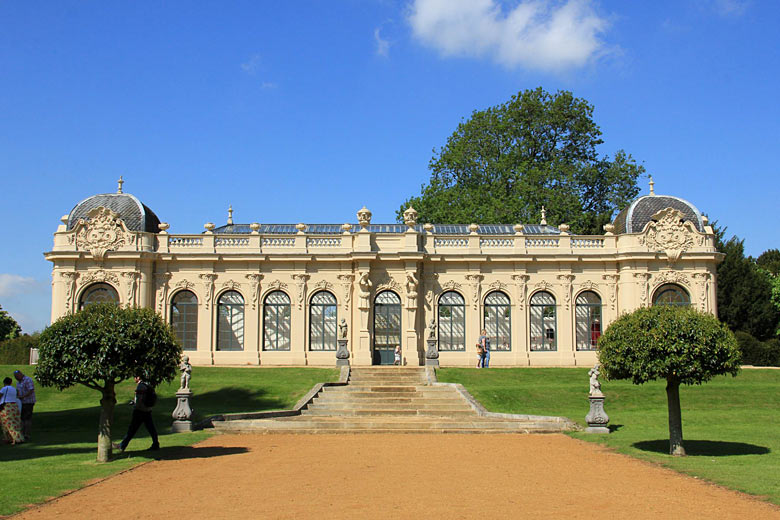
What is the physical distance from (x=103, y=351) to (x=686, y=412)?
1756 centimetres

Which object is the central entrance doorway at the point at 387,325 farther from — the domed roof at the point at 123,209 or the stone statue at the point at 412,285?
the domed roof at the point at 123,209

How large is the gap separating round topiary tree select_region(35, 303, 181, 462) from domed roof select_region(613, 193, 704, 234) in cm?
2560

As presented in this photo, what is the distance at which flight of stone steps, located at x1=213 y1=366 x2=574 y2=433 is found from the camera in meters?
21.7

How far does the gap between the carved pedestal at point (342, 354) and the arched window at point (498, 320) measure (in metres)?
7.26

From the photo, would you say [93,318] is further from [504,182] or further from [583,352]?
[504,182]

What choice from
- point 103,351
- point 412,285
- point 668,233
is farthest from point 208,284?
point 668,233

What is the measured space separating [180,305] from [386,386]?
12573 millimetres

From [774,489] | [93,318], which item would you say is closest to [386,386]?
[93,318]

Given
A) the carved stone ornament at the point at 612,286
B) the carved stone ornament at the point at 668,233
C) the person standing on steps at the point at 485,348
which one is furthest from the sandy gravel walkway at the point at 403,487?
the carved stone ornament at the point at 668,233

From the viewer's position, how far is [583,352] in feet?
117

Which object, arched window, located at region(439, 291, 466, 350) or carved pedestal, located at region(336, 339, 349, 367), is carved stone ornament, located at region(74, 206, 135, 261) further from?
arched window, located at region(439, 291, 466, 350)

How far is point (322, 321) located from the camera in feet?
117

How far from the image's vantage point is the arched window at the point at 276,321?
35625mm

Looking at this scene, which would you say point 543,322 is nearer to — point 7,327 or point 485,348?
point 485,348
